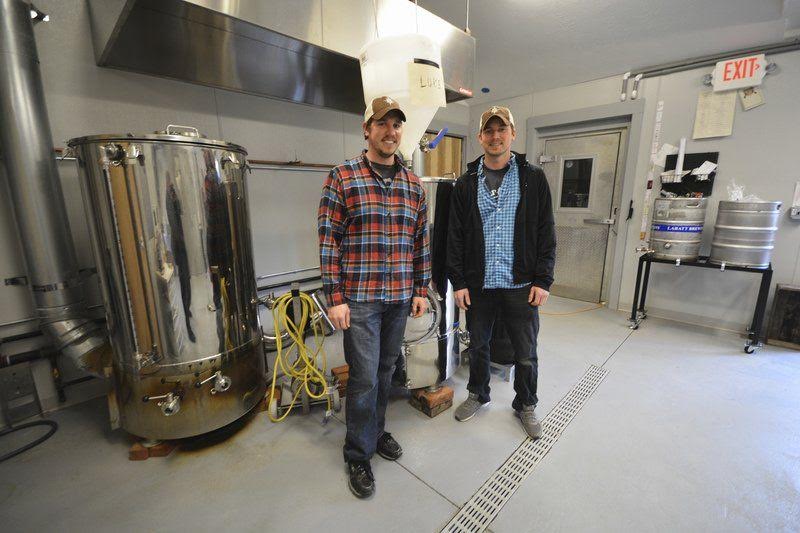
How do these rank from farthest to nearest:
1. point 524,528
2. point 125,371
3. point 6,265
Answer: point 6,265 → point 125,371 → point 524,528

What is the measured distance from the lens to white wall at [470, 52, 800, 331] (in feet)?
8.79

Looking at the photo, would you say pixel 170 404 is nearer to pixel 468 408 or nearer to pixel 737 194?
pixel 468 408

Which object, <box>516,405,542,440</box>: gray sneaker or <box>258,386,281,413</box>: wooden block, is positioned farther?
<box>258,386,281,413</box>: wooden block


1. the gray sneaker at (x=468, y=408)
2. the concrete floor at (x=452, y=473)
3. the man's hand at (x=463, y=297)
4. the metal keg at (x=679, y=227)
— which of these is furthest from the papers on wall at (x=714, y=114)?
the gray sneaker at (x=468, y=408)

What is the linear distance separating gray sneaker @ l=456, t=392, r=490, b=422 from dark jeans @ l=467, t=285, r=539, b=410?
48mm

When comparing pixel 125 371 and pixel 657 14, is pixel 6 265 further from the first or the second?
pixel 657 14

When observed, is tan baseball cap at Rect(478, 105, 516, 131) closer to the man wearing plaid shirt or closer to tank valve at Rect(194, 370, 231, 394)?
the man wearing plaid shirt

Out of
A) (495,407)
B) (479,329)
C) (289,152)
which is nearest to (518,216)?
(479,329)

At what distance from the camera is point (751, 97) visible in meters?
2.75

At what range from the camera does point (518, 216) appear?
1.55 metres

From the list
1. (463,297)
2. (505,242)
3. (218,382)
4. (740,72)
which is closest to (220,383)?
(218,382)

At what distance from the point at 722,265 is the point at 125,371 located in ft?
13.8

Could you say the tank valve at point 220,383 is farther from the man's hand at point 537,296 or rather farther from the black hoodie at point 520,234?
the man's hand at point 537,296

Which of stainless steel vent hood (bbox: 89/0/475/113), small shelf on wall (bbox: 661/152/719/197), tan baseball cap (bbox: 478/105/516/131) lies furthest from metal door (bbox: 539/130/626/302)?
tan baseball cap (bbox: 478/105/516/131)
